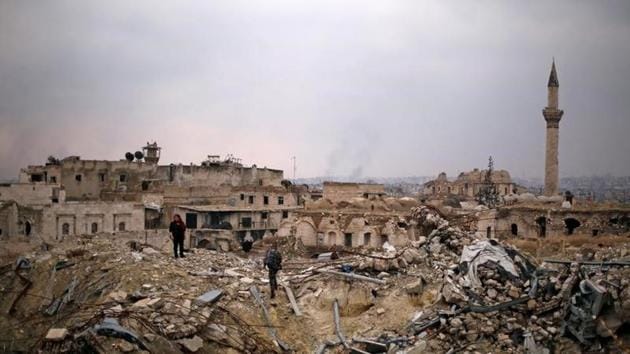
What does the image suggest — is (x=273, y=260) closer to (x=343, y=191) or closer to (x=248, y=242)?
(x=248, y=242)

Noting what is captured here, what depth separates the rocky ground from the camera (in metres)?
8.09

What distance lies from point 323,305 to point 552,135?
29.1m

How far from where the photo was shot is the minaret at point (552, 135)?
3388 centimetres

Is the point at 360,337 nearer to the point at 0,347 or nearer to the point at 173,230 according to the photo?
the point at 173,230

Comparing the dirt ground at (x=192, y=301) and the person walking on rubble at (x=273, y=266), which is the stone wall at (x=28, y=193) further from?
the person walking on rubble at (x=273, y=266)

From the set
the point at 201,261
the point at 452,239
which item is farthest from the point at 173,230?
the point at 452,239

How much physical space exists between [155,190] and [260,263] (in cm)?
2332

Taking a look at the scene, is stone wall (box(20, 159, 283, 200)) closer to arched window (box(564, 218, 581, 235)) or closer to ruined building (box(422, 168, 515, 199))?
ruined building (box(422, 168, 515, 199))

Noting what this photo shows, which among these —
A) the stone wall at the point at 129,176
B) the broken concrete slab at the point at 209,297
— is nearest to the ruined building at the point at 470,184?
the stone wall at the point at 129,176

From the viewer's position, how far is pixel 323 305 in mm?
10016

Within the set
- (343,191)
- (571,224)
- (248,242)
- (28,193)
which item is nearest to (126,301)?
(248,242)

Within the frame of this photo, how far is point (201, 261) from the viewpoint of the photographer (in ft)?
39.4

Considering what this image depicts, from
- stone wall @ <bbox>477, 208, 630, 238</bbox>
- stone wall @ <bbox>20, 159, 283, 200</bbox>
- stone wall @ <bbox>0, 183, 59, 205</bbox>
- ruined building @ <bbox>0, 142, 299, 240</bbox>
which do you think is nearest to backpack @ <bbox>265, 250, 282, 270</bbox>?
stone wall @ <bbox>477, 208, 630, 238</bbox>

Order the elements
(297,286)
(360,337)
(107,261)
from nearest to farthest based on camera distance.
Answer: (360,337) → (297,286) → (107,261)
